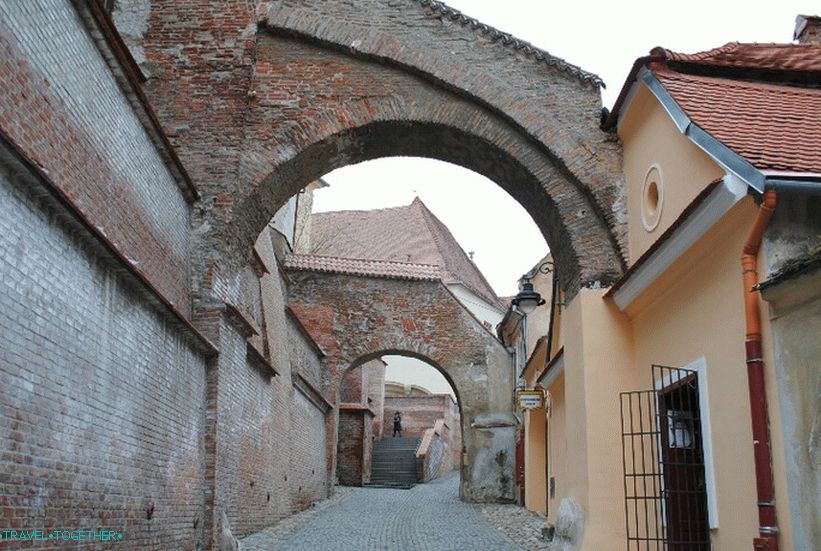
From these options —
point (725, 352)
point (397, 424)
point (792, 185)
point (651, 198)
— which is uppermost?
point (651, 198)

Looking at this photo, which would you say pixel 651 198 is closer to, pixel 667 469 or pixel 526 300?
pixel 667 469

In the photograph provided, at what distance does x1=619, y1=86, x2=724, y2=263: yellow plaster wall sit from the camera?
7.50 metres

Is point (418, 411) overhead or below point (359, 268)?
below

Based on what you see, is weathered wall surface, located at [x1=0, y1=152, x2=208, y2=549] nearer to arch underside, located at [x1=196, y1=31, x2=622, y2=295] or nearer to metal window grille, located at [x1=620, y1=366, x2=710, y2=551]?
arch underside, located at [x1=196, y1=31, x2=622, y2=295]

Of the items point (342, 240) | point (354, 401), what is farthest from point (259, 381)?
point (342, 240)

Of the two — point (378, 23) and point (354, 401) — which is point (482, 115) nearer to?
point (378, 23)

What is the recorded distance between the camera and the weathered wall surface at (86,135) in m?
5.77

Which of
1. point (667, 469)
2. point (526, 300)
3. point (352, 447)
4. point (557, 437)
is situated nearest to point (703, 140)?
point (667, 469)

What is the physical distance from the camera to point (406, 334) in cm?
2330

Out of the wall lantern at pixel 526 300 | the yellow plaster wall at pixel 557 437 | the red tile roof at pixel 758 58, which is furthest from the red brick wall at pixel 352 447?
the red tile roof at pixel 758 58

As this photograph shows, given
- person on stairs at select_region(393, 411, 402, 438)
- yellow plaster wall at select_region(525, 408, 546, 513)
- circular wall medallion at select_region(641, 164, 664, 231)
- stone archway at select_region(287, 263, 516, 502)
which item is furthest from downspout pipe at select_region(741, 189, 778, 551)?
person on stairs at select_region(393, 411, 402, 438)

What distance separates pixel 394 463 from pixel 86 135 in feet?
81.9

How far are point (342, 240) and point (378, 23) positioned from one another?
115ft

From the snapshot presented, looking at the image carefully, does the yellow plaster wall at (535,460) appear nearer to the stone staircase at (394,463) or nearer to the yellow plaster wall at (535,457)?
the yellow plaster wall at (535,457)
